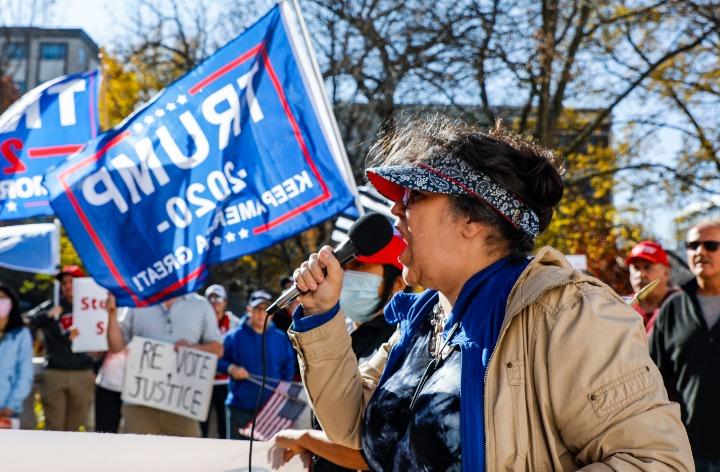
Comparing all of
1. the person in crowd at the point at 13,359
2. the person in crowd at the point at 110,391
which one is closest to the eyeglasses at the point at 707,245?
the person in crowd at the point at 110,391

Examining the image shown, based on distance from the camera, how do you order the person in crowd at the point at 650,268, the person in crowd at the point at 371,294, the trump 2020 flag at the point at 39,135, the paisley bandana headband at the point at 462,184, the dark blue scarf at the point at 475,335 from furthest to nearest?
the trump 2020 flag at the point at 39,135 < the person in crowd at the point at 650,268 < the person in crowd at the point at 371,294 < the paisley bandana headband at the point at 462,184 < the dark blue scarf at the point at 475,335

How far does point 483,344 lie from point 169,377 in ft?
18.9

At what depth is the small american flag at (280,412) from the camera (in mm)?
5398

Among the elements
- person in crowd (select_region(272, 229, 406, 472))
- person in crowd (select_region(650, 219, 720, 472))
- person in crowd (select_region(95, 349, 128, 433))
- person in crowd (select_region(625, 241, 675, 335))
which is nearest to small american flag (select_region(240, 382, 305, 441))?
person in crowd (select_region(272, 229, 406, 472))

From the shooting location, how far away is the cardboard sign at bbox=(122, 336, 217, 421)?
7387 mm

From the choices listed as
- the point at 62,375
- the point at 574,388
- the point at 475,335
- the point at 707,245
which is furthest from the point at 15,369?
the point at 574,388

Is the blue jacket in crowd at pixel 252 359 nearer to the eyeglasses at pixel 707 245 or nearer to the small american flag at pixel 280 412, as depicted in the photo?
the small american flag at pixel 280 412

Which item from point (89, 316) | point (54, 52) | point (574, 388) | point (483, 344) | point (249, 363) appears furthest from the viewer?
point (54, 52)

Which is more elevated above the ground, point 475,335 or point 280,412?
point 475,335

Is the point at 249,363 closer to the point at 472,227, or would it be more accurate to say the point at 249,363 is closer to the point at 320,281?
the point at 320,281

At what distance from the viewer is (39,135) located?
7645 mm

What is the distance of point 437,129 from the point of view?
250 centimetres

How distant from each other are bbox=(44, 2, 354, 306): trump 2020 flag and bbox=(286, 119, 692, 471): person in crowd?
241 centimetres

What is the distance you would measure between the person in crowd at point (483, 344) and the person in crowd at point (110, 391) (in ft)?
18.5
